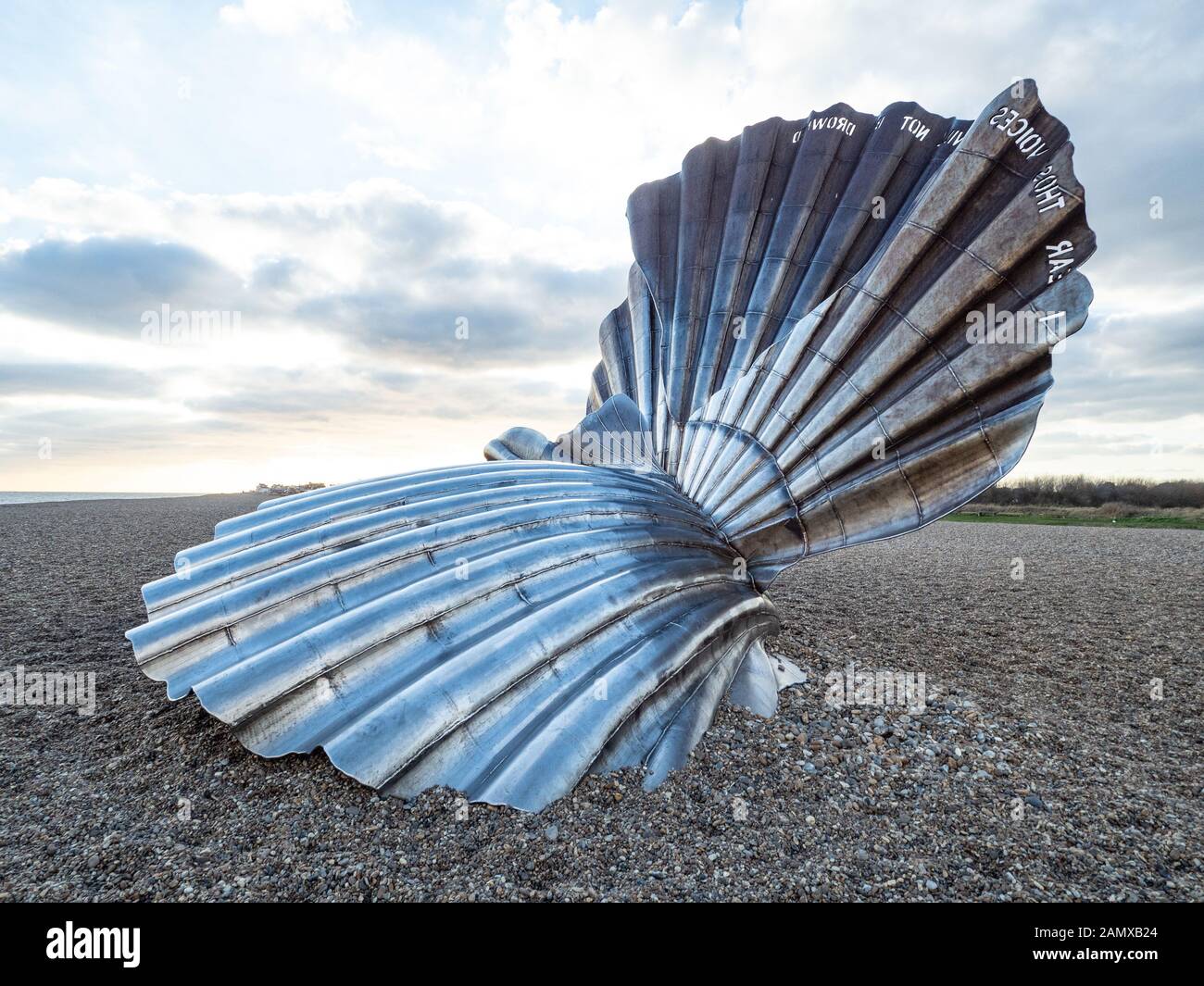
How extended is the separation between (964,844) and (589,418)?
5520 mm

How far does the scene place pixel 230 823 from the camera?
130 inches

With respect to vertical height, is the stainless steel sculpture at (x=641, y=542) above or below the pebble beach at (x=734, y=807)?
above

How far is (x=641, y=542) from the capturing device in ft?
16.3

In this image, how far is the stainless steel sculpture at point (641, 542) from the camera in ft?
12.0

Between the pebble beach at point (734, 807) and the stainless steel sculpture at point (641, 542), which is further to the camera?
the stainless steel sculpture at point (641, 542)

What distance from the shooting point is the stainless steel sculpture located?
3648 millimetres

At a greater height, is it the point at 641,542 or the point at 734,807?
the point at 641,542

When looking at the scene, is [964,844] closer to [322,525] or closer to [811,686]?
[811,686]

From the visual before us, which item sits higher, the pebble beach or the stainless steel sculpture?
the stainless steel sculpture

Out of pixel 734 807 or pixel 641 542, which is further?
pixel 641 542
